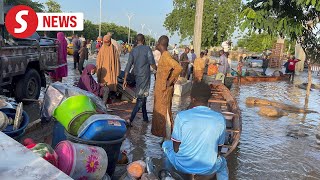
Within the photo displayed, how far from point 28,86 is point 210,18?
1060 inches

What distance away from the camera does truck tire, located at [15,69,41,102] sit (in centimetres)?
769

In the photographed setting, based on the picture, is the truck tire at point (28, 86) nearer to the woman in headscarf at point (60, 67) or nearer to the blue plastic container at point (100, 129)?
the woman in headscarf at point (60, 67)

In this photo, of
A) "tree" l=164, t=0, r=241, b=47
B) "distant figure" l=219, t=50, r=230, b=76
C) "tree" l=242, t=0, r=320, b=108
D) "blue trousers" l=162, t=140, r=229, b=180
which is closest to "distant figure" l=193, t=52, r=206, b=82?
"distant figure" l=219, t=50, r=230, b=76

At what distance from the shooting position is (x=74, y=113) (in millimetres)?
3619

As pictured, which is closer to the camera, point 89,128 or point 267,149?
point 89,128

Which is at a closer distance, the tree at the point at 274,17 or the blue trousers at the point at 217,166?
the blue trousers at the point at 217,166

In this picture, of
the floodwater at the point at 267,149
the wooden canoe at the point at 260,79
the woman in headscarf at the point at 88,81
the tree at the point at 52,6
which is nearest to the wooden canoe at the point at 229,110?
the floodwater at the point at 267,149

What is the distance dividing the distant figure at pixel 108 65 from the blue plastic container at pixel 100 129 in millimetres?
4439

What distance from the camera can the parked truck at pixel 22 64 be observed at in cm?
688

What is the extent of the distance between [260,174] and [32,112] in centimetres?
478

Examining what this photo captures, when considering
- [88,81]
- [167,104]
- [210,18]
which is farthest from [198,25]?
[210,18]

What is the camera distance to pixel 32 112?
732cm

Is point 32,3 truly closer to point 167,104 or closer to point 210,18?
point 210,18

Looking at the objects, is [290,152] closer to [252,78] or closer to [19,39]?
[19,39]
